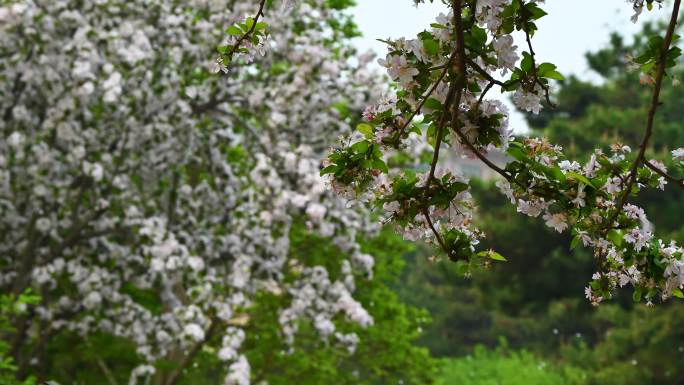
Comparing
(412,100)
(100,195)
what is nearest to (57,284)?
(100,195)

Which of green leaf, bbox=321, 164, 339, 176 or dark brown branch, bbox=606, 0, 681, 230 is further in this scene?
green leaf, bbox=321, 164, 339, 176

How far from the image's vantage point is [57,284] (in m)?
12.8

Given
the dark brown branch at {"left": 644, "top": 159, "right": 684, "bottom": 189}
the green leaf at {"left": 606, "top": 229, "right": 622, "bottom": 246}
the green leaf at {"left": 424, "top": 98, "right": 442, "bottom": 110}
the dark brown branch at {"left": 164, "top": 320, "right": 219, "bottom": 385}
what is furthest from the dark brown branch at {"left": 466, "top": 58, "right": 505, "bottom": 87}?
the dark brown branch at {"left": 164, "top": 320, "right": 219, "bottom": 385}

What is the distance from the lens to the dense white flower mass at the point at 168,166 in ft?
34.1

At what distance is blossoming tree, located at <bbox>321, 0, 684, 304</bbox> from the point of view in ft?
10.0

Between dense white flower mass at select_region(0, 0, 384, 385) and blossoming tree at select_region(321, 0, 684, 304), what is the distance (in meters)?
7.10

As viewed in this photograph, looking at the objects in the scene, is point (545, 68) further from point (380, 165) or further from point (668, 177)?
point (380, 165)

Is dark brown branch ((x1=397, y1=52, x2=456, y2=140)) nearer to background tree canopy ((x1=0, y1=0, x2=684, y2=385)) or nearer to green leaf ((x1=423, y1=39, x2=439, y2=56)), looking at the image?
green leaf ((x1=423, y1=39, x2=439, y2=56))

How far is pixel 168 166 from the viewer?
1152 cm

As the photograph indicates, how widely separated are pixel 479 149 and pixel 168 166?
29.0 ft

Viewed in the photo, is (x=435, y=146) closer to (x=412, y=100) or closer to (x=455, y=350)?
(x=412, y=100)

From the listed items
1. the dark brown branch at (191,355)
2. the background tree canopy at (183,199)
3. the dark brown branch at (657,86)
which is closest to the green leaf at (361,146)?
the dark brown branch at (657,86)

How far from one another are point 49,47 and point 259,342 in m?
5.03

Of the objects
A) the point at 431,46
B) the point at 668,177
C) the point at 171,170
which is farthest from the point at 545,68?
the point at 171,170
